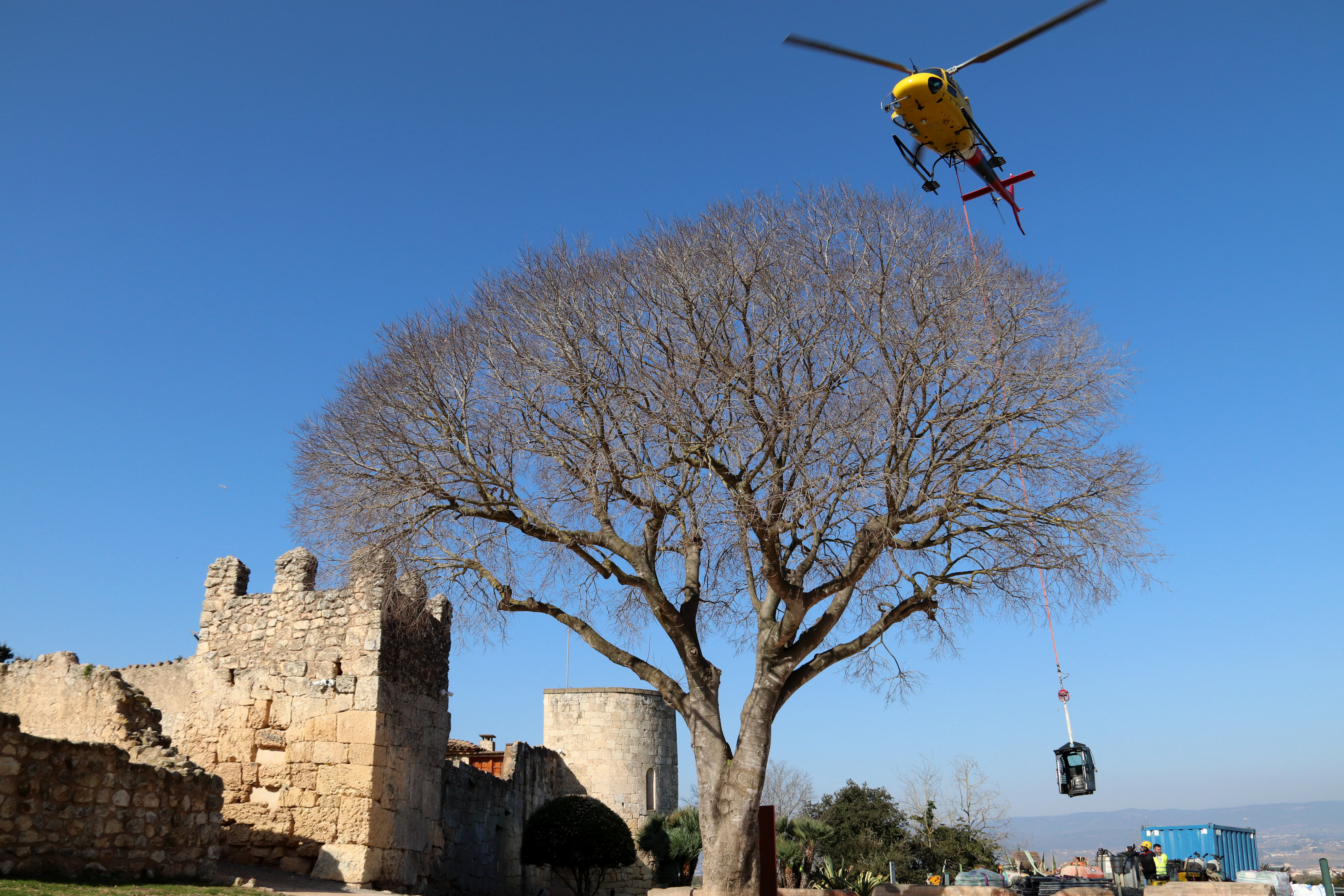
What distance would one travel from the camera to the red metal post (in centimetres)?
1073

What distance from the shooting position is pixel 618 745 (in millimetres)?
29562

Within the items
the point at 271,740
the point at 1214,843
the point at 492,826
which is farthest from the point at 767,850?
the point at 1214,843

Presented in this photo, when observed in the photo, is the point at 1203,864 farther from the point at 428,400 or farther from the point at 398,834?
the point at 428,400

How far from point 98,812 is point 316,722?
3784 mm

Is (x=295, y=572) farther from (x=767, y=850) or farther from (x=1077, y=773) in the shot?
(x=1077, y=773)

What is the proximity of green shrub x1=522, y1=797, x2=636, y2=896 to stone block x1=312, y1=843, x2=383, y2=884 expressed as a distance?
9.00m

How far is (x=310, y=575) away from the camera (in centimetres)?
1333

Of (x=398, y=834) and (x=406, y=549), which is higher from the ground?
(x=406, y=549)

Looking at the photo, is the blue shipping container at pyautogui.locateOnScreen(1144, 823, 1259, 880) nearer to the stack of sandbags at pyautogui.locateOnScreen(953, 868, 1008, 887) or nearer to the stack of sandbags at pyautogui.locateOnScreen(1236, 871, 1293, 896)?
the stack of sandbags at pyautogui.locateOnScreen(1236, 871, 1293, 896)

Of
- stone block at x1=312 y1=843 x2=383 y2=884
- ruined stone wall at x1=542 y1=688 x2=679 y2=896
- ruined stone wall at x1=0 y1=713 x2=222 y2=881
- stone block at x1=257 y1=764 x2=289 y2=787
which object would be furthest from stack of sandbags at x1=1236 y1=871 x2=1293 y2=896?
ruined stone wall at x1=542 y1=688 x2=679 y2=896

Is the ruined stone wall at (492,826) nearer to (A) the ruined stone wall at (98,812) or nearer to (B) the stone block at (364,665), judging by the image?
(B) the stone block at (364,665)

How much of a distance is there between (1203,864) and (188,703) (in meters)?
16.3

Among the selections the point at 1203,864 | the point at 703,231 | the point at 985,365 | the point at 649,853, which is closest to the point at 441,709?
the point at 703,231

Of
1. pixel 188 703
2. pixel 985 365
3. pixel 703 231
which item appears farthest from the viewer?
pixel 188 703
